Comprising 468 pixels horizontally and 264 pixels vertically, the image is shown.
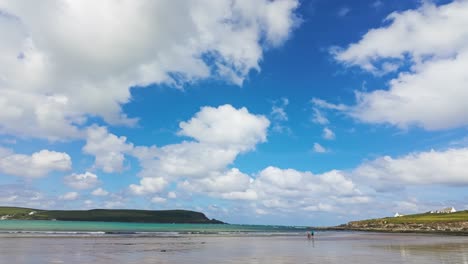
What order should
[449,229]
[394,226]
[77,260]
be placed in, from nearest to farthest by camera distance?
[77,260] → [449,229] → [394,226]

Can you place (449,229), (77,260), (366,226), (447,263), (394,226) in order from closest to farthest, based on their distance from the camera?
(447,263) → (77,260) → (449,229) → (394,226) → (366,226)

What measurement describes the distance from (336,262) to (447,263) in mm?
9653

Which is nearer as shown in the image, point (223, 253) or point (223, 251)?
point (223, 253)

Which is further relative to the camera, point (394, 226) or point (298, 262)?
point (394, 226)

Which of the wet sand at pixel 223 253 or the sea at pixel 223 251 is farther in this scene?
the sea at pixel 223 251

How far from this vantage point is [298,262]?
35406mm

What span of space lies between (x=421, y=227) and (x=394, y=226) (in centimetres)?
1569

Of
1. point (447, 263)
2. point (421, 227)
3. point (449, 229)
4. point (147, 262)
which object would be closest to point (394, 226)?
point (421, 227)

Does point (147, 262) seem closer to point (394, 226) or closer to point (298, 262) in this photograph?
point (298, 262)

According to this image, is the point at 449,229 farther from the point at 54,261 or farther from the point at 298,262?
the point at 54,261

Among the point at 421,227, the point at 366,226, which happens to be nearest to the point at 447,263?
the point at 421,227

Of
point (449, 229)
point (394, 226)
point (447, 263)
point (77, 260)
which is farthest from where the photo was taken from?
point (394, 226)

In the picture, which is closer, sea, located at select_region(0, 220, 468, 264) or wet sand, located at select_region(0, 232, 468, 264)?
wet sand, located at select_region(0, 232, 468, 264)

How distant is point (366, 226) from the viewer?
192 m
